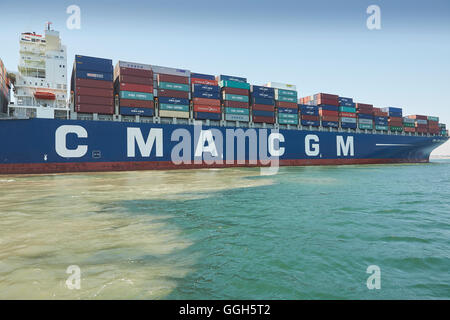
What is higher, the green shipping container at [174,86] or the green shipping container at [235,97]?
the green shipping container at [174,86]

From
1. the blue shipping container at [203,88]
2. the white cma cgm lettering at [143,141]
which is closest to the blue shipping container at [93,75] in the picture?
the white cma cgm lettering at [143,141]

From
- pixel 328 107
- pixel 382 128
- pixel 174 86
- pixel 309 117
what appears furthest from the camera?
pixel 382 128

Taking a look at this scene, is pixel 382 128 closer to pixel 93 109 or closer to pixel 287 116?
pixel 287 116

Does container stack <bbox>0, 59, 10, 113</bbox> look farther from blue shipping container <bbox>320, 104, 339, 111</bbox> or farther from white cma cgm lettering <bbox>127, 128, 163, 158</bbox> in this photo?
blue shipping container <bbox>320, 104, 339, 111</bbox>

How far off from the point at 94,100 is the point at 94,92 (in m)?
0.78

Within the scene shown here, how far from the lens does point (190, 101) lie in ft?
86.7

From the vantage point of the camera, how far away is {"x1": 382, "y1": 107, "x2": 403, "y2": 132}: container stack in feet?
129

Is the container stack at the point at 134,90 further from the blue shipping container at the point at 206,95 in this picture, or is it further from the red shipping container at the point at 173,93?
the blue shipping container at the point at 206,95

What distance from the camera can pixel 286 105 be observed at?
31.7 m

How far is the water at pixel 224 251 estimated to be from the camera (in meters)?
2.56

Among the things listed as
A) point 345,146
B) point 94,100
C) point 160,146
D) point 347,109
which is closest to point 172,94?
point 160,146

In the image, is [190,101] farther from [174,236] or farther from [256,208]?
[174,236]

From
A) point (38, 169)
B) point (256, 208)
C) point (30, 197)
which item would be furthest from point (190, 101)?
point (256, 208)

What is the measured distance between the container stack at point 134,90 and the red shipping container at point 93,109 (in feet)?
3.22
